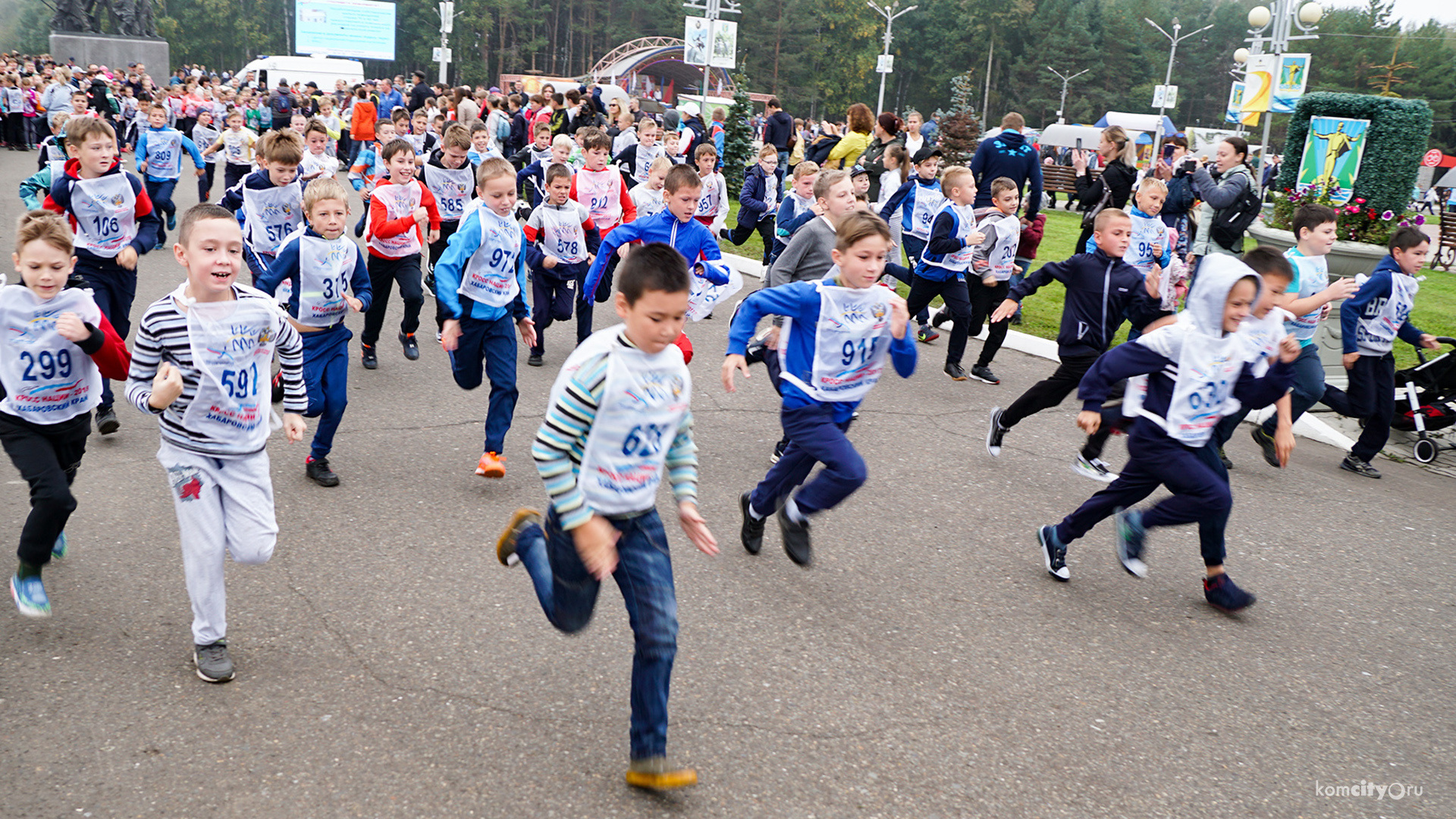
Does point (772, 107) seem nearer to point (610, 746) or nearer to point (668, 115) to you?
point (668, 115)

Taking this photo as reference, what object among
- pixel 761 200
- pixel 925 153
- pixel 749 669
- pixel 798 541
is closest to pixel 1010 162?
pixel 925 153

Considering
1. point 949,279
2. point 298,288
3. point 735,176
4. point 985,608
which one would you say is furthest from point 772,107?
point 985,608

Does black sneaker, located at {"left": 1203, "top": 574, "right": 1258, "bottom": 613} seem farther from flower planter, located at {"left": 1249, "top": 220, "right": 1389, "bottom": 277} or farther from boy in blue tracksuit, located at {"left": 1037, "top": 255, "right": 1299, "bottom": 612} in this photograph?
flower planter, located at {"left": 1249, "top": 220, "right": 1389, "bottom": 277}

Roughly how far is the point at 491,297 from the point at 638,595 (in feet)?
11.1

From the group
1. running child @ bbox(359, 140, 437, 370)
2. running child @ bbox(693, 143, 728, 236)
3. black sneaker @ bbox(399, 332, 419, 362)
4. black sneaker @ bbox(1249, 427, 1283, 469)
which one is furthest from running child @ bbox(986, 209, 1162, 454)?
running child @ bbox(693, 143, 728, 236)

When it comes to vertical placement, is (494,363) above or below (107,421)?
above

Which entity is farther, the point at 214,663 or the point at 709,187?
the point at 709,187

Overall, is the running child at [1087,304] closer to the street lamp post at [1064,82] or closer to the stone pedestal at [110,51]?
the stone pedestal at [110,51]

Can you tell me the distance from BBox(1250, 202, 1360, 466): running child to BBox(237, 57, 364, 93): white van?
56761 millimetres

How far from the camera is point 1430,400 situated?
8281mm

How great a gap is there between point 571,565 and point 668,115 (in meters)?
20.1

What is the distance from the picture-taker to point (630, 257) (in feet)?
11.1

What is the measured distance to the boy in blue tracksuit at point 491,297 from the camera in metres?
6.26
